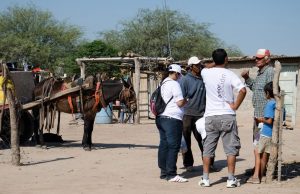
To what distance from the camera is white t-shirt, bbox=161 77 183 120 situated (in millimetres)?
8266

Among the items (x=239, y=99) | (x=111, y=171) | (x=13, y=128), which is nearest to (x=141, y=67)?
(x=13, y=128)

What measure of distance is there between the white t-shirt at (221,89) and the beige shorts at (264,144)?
82 cm

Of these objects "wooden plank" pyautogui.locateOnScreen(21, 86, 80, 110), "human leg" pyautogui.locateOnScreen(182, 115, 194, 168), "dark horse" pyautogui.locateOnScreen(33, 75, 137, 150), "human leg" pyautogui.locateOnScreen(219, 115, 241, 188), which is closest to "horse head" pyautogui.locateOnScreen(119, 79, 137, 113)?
"dark horse" pyautogui.locateOnScreen(33, 75, 137, 150)

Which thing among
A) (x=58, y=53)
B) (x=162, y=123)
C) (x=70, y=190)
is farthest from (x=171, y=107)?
(x=58, y=53)

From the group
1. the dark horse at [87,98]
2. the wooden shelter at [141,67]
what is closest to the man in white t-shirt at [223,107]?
the dark horse at [87,98]

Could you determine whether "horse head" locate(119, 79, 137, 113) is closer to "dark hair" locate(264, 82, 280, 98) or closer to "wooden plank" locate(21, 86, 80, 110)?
"wooden plank" locate(21, 86, 80, 110)

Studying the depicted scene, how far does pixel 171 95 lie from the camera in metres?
8.28

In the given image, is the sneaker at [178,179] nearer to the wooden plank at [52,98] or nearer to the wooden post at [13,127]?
the wooden post at [13,127]

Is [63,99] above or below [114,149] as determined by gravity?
above

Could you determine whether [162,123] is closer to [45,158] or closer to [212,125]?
[212,125]

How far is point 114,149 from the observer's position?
1271 centimetres

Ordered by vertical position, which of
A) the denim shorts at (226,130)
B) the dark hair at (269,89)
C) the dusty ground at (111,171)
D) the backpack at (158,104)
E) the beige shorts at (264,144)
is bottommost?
the dusty ground at (111,171)

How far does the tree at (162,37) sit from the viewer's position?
43.3 m

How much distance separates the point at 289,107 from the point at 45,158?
10953 millimetres
